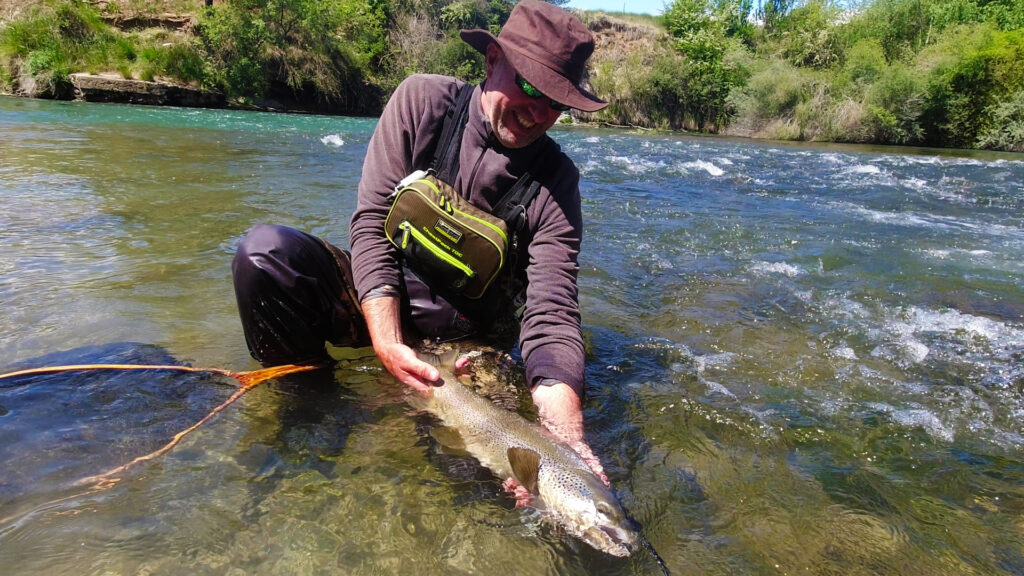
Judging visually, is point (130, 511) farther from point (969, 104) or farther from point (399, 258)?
point (969, 104)

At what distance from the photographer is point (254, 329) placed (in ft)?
9.03

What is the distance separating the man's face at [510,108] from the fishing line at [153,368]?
152 centimetres

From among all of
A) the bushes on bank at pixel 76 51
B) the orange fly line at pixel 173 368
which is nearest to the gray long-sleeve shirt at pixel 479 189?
the orange fly line at pixel 173 368

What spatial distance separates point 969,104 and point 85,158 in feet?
128

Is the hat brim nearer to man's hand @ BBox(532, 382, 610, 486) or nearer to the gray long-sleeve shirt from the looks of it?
the gray long-sleeve shirt

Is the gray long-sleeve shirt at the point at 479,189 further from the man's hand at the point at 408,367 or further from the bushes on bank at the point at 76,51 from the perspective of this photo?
the bushes on bank at the point at 76,51

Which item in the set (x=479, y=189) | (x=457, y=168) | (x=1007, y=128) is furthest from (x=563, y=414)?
(x=1007, y=128)

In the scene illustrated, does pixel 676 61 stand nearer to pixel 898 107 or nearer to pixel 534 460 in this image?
pixel 898 107

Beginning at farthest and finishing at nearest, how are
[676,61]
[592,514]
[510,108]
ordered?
[676,61] < [510,108] < [592,514]

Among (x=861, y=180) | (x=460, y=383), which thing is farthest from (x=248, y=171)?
(x=861, y=180)

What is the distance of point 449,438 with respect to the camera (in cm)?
251

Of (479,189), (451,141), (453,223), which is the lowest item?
(453,223)

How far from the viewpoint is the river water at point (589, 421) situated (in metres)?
1.91

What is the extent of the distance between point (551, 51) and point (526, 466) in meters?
1.68
